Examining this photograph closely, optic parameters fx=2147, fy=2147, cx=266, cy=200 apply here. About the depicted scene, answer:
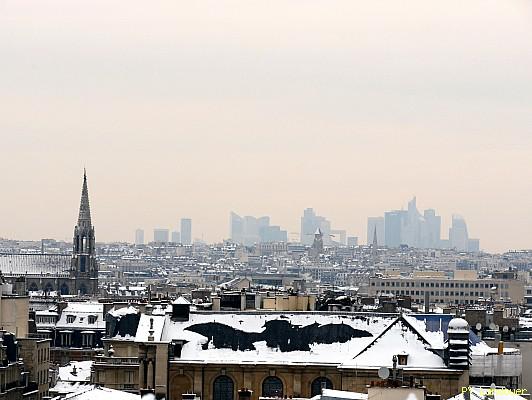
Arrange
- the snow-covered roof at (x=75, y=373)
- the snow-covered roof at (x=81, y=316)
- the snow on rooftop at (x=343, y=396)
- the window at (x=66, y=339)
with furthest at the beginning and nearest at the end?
1. the snow-covered roof at (x=81, y=316)
2. the window at (x=66, y=339)
3. the snow-covered roof at (x=75, y=373)
4. the snow on rooftop at (x=343, y=396)

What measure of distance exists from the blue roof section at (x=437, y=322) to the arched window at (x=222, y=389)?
673cm

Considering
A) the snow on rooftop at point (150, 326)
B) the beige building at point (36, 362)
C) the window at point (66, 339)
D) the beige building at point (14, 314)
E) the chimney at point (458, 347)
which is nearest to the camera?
the chimney at point (458, 347)

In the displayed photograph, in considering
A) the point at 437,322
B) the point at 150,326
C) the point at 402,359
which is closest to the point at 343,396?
the point at 402,359

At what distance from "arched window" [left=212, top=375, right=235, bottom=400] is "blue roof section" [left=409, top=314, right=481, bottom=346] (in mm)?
6727

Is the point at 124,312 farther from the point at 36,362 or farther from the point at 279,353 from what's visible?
the point at 279,353

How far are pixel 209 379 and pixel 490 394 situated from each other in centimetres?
2208

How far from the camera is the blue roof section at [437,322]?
69.5m

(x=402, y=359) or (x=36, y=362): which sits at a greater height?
(x=402, y=359)

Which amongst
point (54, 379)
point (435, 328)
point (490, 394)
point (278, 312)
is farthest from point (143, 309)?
point (490, 394)

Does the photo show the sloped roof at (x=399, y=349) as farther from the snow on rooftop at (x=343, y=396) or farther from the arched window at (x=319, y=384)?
the snow on rooftop at (x=343, y=396)

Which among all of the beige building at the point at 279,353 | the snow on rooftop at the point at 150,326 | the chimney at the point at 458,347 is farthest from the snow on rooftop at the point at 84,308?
the chimney at the point at 458,347

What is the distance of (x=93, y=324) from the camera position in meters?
137

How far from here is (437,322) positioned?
2756 inches

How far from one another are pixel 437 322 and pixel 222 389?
7409 millimetres
